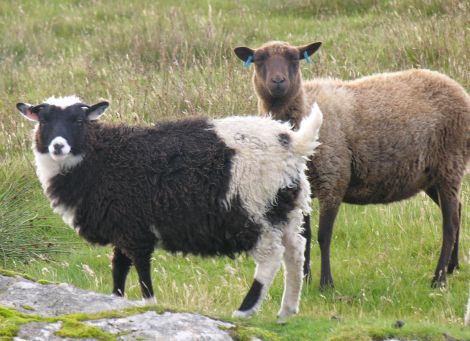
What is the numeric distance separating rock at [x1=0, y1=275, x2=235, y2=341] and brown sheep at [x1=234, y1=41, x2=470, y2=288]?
11.1ft

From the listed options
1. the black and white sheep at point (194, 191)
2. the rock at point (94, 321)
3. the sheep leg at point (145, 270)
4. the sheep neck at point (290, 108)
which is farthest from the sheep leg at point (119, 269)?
the sheep neck at point (290, 108)

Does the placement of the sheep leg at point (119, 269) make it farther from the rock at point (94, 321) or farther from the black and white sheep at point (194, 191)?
the rock at point (94, 321)

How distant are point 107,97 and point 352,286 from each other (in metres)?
6.25

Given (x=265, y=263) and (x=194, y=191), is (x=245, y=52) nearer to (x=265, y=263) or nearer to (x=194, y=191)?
(x=194, y=191)

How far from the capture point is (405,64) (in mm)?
14125

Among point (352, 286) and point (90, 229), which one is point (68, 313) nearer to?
point (90, 229)

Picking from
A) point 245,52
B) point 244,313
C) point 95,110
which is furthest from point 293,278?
point 245,52

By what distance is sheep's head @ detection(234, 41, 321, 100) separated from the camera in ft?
29.3

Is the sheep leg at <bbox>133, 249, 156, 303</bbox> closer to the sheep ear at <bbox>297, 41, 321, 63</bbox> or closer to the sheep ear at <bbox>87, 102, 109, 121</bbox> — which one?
the sheep ear at <bbox>87, 102, 109, 121</bbox>

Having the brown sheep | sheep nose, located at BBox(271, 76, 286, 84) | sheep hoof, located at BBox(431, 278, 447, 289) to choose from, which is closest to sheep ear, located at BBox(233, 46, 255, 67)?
the brown sheep

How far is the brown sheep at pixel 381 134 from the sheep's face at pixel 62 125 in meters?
2.20

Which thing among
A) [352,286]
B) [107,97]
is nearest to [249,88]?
[107,97]

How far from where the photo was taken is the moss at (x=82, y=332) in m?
4.86

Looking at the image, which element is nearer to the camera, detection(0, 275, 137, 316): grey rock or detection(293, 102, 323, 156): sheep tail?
detection(0, 275, 137, 316): grey rock
